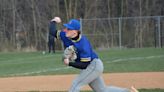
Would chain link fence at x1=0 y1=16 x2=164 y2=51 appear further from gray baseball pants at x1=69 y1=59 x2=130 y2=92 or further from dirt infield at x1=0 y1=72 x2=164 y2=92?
gray baseball pants at x1=69 y1=59 x2=130 y2=92

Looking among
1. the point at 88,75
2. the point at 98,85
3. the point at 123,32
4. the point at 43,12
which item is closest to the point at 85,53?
the point at 88,75

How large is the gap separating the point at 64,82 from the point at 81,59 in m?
5.56

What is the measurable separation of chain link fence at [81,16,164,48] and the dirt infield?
18579mm

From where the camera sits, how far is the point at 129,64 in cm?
1783

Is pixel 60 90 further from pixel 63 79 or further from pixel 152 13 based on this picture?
pixel 152 13

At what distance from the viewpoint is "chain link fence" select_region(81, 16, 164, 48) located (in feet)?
108

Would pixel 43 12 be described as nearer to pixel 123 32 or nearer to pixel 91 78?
pixel 123 32

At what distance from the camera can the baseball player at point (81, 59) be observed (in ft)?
23.2

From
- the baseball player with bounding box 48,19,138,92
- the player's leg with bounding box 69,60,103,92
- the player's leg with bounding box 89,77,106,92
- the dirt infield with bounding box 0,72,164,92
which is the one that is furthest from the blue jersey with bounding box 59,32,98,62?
the dirt infield with bounding box 0,72,164,92

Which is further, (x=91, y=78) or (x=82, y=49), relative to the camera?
(x=91, y=78)

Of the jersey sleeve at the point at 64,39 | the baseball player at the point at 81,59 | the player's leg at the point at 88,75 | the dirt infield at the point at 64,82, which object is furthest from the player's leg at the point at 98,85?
the dirt infield at the point at 64,82

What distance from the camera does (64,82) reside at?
12.6 meters

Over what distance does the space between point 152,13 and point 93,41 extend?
9416 millimetres

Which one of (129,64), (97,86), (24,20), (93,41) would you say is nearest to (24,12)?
(24,20)
